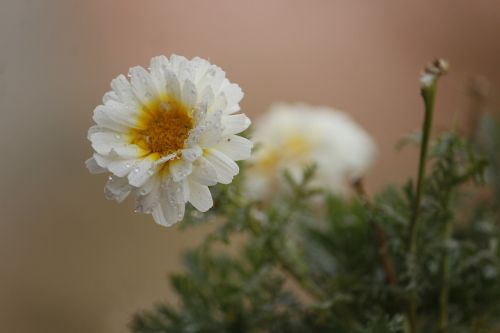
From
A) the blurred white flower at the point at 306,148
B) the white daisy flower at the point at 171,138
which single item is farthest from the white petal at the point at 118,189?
the blurred white flower at the point at 306,148

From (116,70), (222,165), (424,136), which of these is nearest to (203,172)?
(222,165)

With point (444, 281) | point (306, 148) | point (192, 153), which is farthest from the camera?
point (306, 148)

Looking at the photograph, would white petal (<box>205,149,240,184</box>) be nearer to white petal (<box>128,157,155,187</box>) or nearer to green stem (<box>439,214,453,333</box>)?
white petal (<box>128,157,155,187</box>)

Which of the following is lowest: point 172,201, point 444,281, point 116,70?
point 444,281

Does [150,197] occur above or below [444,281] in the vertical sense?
above

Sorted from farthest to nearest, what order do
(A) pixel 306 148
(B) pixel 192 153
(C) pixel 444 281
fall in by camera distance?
(A) pixel 306 148 → (C) pixel 444 281 → (B) pixel 192 153

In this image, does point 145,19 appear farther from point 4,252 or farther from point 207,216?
point 207,216

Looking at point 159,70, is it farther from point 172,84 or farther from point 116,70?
point 116,70
